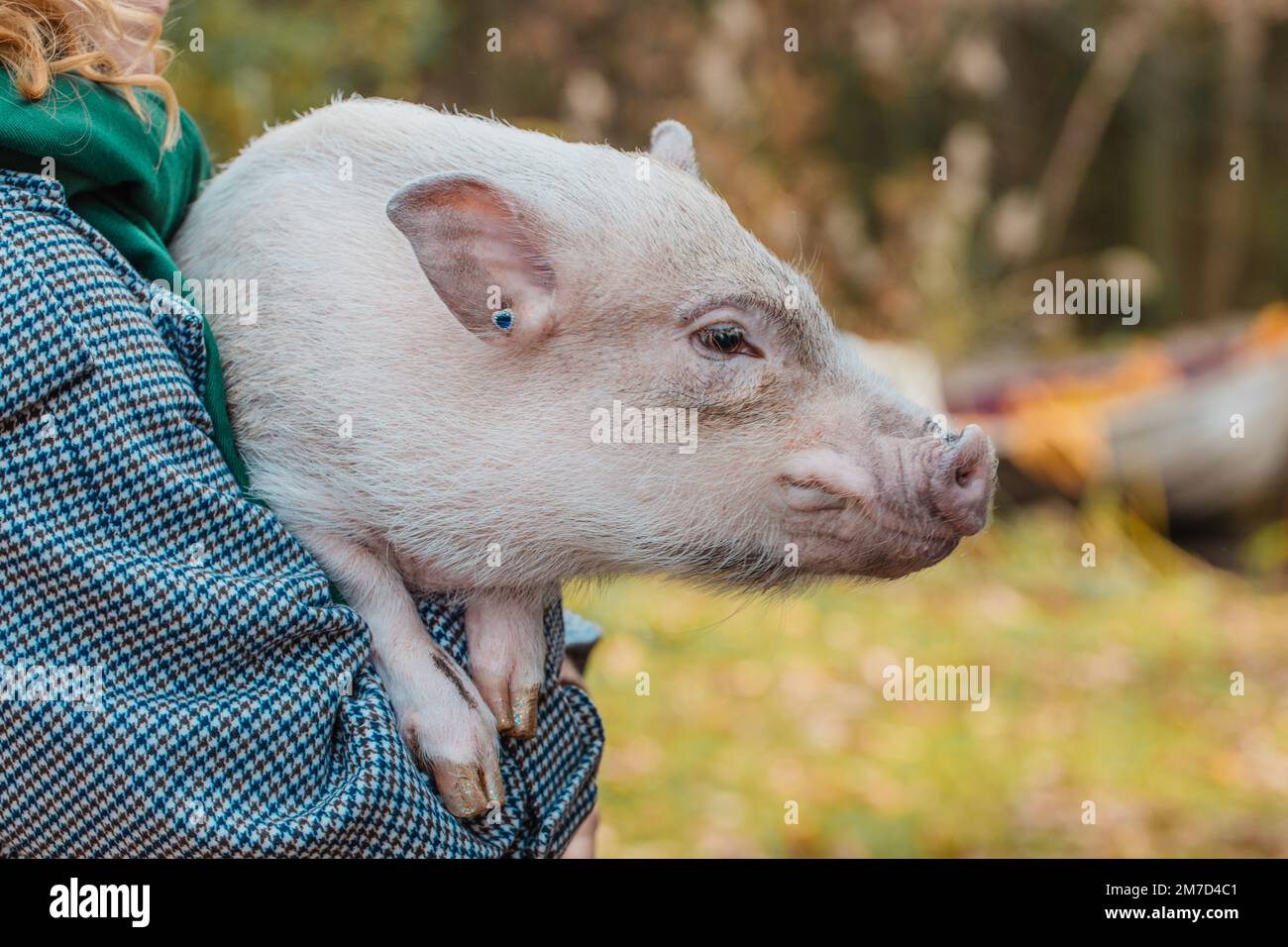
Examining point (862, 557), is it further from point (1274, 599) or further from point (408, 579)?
point (1274, 599)

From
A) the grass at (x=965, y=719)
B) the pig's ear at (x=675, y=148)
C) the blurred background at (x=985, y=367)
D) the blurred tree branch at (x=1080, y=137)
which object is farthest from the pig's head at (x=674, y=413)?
the blurred tree branch at (x=1080, y=137)

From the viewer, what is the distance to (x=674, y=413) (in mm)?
1880

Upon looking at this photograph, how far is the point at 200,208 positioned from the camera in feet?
6.72

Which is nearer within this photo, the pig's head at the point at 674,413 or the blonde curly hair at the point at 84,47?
the blonde curly hair at the point at 84,47

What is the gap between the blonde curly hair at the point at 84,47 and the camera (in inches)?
65.6

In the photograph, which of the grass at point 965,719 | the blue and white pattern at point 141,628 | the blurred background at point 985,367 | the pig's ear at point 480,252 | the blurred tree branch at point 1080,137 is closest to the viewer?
the blue and white pattern at point 141,628

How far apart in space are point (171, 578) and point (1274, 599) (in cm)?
603

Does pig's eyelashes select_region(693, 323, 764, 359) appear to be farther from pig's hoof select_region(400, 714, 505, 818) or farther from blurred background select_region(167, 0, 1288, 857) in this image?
pig's hoof select_region(400, 714, 505, 818)

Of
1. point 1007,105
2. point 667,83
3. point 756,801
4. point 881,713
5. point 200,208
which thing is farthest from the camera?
point 1007,105

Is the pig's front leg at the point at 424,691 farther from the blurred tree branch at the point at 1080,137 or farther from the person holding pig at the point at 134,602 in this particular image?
the blurred tree branch at the point at 1080,137

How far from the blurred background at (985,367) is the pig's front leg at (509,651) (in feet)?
0.60

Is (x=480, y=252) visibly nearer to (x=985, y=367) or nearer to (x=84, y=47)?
(x=84, y=47)

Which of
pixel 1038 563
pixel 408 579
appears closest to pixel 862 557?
pixel 408 579
